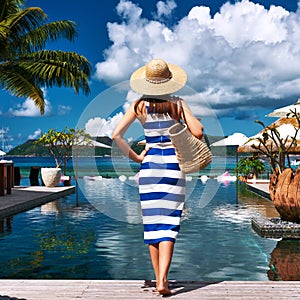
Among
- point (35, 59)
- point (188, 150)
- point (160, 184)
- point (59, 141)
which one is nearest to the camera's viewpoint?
point (188, 150)

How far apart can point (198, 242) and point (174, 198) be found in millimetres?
3831

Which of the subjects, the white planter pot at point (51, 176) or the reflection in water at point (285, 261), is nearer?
the reflection in water at point (285, 261)

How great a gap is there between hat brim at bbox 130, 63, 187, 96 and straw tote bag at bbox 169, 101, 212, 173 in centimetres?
24

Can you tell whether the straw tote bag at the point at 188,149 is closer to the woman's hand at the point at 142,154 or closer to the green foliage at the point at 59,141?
the woman's hand at the point at 142,154

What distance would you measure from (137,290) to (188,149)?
1065 millimetres

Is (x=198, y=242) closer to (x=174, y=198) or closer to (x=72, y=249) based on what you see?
(x=72, y=249)

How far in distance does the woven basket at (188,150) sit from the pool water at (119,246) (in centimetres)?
60

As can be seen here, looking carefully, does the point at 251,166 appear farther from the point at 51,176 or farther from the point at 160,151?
the point at 160,151

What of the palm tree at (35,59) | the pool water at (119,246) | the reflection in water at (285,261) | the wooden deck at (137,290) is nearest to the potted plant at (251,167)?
the palm tree at (35,59)

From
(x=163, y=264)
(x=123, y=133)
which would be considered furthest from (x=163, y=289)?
(x=123, y=133)

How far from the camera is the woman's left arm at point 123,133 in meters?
3.53

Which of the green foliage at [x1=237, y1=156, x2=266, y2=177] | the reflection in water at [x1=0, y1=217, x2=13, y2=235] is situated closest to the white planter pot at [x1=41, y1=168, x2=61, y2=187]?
the reflection in water at [x1=0, y1=217, x2=13, y2=235]

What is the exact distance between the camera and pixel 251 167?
22828mm

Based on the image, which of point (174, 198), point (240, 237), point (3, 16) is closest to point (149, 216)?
point (174, 198)
